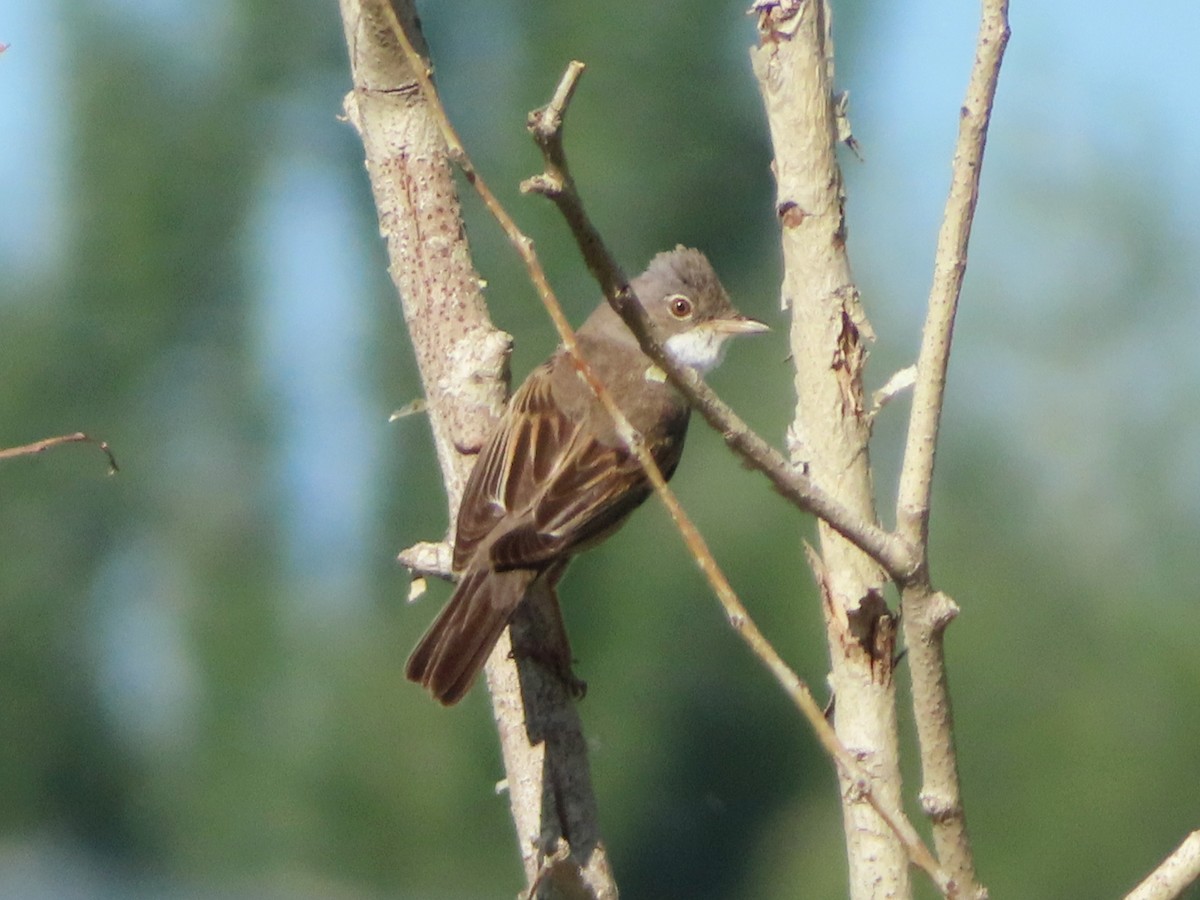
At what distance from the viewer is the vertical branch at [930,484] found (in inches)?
104

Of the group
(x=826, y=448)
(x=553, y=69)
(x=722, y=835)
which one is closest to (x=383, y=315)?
(x=553, y=69)

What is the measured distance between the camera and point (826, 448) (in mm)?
3156

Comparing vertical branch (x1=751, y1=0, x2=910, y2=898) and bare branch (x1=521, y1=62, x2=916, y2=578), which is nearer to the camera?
bare branch (x1=521, y1=62, x2=916, y2=578)

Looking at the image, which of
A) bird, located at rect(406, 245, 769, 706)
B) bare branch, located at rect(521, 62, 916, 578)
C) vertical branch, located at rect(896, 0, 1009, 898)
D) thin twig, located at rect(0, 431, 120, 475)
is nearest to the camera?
bare branch, located at rect(521, 62, 916, 578)

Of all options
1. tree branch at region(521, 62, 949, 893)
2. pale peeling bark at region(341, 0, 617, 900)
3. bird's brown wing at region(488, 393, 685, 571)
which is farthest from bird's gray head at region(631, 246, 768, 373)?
tree branch at region(521, 62, 949, 893)

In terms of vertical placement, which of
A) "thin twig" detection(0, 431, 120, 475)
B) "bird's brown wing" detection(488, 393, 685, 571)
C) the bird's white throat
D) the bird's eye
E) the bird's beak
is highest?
"thin twig" detection(0, 431, 120, 475)

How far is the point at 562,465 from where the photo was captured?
5012 mm

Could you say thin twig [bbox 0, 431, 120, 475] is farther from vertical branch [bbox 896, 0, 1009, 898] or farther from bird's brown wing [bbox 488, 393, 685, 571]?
vertical branch [bbox 896, 0, 1009, 898]

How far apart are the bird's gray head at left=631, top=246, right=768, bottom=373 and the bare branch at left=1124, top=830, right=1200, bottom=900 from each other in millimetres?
3630

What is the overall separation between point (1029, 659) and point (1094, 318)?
3803 millimetres

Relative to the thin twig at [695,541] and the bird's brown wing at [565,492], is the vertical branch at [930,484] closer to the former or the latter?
the thin twig at [695,541]

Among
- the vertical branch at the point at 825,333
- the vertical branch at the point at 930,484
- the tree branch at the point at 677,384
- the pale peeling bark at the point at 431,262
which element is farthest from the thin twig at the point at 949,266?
the pale peeling bark at the point at 431,262

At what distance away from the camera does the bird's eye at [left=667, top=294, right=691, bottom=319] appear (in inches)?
237

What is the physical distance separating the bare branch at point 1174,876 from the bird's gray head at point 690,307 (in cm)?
363
